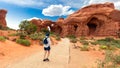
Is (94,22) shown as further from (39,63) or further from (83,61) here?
(39,63)

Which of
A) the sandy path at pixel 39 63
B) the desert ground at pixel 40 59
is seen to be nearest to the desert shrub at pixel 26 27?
the desert ground at pixel 40 59

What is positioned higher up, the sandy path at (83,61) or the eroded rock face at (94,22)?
the eroded rock face at (94,22)

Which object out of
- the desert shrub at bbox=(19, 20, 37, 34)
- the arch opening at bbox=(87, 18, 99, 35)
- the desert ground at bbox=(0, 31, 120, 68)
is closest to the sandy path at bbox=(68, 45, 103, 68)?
the desert ground at bbox=(0, 31, 120, 68)

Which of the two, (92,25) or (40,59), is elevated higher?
(92,25)

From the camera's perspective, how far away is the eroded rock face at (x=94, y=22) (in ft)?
208

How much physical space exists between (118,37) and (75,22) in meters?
14.6

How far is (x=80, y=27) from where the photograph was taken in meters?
68.4

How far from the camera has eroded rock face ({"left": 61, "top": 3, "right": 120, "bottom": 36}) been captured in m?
63.5

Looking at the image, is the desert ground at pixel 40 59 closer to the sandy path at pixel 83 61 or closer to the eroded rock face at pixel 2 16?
the sandy path at pixel 83 61

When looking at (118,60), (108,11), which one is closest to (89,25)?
(108,11)

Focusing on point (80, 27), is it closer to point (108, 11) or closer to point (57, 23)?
point (108, 11)

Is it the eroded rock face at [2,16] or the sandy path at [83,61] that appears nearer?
the sandy path at [83,61]

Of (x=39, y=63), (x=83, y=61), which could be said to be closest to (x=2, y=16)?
(x=83, y=61)

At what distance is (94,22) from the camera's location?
226 feet
